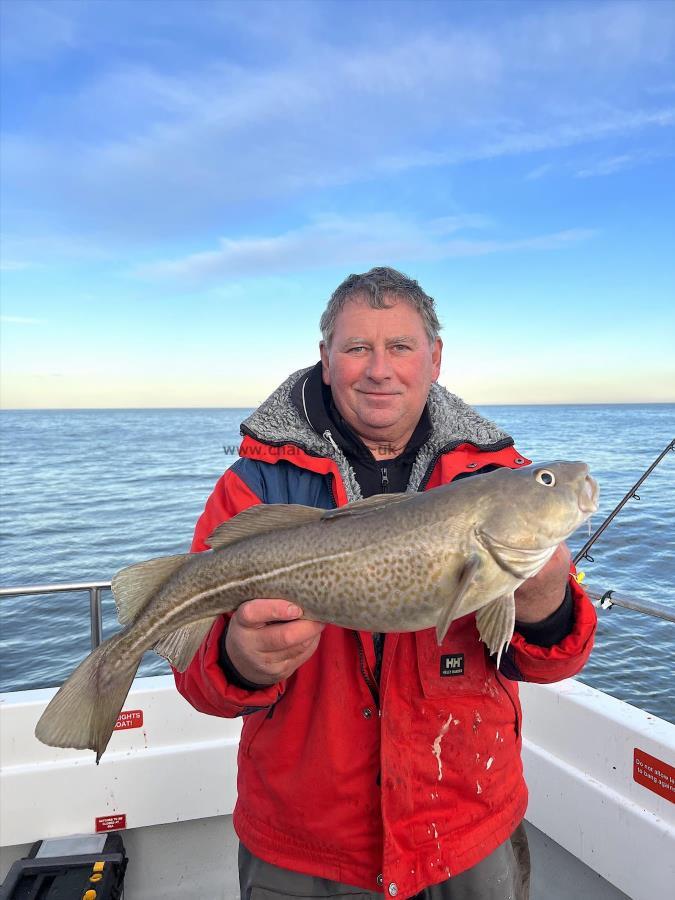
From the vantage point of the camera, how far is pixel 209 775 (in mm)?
4527

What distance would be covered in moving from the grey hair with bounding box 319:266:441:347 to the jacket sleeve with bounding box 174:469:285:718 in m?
0.86

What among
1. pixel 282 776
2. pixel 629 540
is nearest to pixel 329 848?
pixel 282 776

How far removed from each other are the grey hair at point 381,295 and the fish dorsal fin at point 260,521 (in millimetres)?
951

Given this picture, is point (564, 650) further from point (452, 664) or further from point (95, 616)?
point (95, 616)

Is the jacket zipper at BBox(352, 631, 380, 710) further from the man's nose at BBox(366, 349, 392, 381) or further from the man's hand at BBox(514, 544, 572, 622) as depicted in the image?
the man's nose at BBox(366, 349, 392, 381)

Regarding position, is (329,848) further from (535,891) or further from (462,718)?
(535,891)

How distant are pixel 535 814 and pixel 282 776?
2.67m

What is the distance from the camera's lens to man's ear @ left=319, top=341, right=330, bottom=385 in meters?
3.21

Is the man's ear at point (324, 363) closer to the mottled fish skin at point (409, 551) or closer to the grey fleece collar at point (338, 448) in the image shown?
the grey fleece collar at point (338, 448)

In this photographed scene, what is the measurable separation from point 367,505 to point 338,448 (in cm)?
59

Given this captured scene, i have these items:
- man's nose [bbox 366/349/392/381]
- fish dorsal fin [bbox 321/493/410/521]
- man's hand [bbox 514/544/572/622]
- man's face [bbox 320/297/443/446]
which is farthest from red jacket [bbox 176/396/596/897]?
man's nose [bbox 366/349/392/381]

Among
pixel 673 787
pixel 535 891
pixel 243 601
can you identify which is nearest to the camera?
pixel 243 601

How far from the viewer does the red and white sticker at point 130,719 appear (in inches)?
176

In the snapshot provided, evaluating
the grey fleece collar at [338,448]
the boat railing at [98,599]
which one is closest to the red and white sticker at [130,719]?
the boat railing at [98,599]
